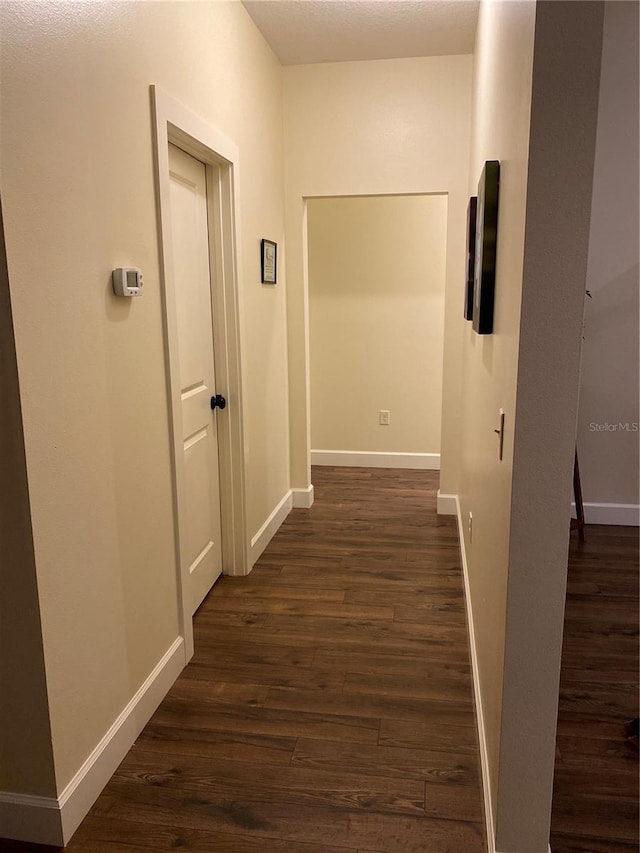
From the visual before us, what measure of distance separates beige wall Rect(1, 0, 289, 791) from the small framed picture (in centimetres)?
108

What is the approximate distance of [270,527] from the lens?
3.83 metres

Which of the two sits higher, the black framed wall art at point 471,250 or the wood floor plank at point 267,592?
the black framed wall art at point 471,250

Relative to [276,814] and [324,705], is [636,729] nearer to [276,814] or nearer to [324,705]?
[324,705]

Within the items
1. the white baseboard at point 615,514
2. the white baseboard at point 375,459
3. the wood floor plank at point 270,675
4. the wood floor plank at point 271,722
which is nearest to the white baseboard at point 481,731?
the wood floor plank at point 271,722

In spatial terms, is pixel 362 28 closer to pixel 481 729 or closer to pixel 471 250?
pixel 471 250

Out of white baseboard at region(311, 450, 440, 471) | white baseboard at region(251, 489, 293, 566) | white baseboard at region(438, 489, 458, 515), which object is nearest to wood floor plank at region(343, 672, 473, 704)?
white baseboard at region(251, 489, 293, 566)

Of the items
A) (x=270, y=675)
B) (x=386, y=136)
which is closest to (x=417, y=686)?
(x=270, y=675)

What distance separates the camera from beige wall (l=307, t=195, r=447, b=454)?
200 inches

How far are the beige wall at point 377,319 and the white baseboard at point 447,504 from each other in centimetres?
117

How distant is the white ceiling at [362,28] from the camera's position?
3.15 metres

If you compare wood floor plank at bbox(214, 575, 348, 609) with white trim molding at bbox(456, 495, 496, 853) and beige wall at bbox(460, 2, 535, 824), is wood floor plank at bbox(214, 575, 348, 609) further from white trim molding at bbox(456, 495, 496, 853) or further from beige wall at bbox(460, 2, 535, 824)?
beige wall at bbox(460, 2, 535, 824)

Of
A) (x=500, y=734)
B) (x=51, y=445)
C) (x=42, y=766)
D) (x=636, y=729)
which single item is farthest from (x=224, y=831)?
(x=636, y=729)

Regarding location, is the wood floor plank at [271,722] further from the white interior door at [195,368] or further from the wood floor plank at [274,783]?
the white interior door at [195,368]

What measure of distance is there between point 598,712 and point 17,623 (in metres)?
1.87
